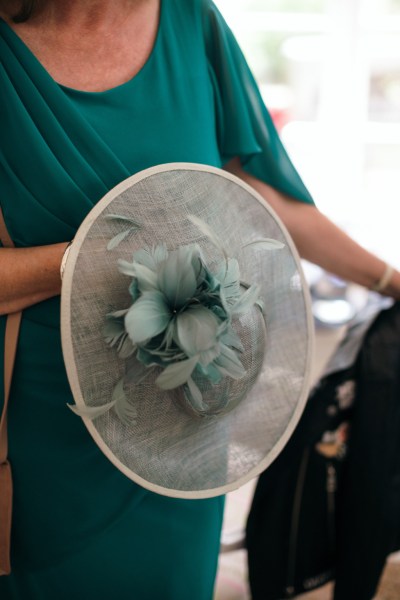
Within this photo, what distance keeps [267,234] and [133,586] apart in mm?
524

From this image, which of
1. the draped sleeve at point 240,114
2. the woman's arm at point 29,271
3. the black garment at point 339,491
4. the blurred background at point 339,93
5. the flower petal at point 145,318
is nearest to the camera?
the flower petal at point 145,318

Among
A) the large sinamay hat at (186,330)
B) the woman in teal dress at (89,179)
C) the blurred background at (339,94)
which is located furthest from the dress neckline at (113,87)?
the blurred background at (339,94)

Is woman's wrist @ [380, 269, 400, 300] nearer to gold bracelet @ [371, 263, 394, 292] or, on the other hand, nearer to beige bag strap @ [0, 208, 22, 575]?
gold bracelet @ [371, 263, 394, 292]

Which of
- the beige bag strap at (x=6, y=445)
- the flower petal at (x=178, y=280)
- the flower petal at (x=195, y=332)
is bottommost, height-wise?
the beige bag strap at (x=6, y=445)

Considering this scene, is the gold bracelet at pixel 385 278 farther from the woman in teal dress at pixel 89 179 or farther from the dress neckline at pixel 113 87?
the dress neckline at pixel 113 87

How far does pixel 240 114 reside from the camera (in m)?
1.00

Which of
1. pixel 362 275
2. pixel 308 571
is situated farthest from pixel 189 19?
pixel 308 571

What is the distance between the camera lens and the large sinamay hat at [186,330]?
690mm

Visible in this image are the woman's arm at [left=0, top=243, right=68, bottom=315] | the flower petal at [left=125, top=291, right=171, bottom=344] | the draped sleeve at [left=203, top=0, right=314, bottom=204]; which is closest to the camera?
the flower petal at [left=125, top=291, right=171, bottom=344]

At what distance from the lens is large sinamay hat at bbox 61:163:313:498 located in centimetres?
69

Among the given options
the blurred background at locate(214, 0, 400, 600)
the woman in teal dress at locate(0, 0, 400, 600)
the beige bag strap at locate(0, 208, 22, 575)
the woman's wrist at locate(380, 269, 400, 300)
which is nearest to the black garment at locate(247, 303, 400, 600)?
the woman's wrist at locate(380, 269, 400, 300)

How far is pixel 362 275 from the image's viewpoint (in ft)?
3.77

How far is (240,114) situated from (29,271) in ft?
1.25

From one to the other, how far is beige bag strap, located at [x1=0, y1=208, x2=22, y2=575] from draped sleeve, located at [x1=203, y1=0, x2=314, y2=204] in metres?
0.36
